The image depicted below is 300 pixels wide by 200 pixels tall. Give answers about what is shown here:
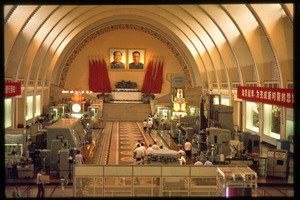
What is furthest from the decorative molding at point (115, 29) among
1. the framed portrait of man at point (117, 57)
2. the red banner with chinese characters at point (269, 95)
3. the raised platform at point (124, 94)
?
the red banner with chinese characters at point (269, 95)

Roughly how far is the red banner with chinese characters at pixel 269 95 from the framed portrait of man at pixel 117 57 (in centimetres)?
1841

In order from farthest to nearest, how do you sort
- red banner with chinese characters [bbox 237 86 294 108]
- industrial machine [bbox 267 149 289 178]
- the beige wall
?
the beige wall → red banner with chinese characters [bbox 237 86 294 108] → industrial machine [bbox 267 149 289 178]

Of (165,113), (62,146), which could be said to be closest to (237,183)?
(62,146)

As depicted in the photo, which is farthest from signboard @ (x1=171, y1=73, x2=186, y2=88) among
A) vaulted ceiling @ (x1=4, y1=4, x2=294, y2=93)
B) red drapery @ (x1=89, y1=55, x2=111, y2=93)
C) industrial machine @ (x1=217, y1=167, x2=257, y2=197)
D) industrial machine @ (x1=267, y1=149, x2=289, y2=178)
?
industrial machine @ (x1=217, y1=167, x2=257, y2=197)

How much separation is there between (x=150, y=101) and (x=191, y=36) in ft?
25.2

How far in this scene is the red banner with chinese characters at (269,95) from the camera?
53.2 feet

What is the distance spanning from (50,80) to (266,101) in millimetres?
24096

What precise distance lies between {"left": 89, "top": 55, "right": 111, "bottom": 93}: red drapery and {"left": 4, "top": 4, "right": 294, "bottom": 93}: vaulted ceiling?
111 inches

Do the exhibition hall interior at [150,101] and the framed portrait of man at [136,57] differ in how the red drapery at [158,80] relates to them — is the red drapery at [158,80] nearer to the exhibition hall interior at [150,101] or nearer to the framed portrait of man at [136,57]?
the exhibition hall interior at [150,101]

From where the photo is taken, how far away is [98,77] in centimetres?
3966

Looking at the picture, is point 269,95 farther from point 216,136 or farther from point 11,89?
point 11,89

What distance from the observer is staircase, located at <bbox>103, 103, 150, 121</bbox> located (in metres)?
34.0

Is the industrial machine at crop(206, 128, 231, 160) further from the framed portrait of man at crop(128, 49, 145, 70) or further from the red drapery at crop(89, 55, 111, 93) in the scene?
the red drapery at crop(89, 55, 111, 93)

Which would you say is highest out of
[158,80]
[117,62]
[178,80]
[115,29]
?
[115,29]
